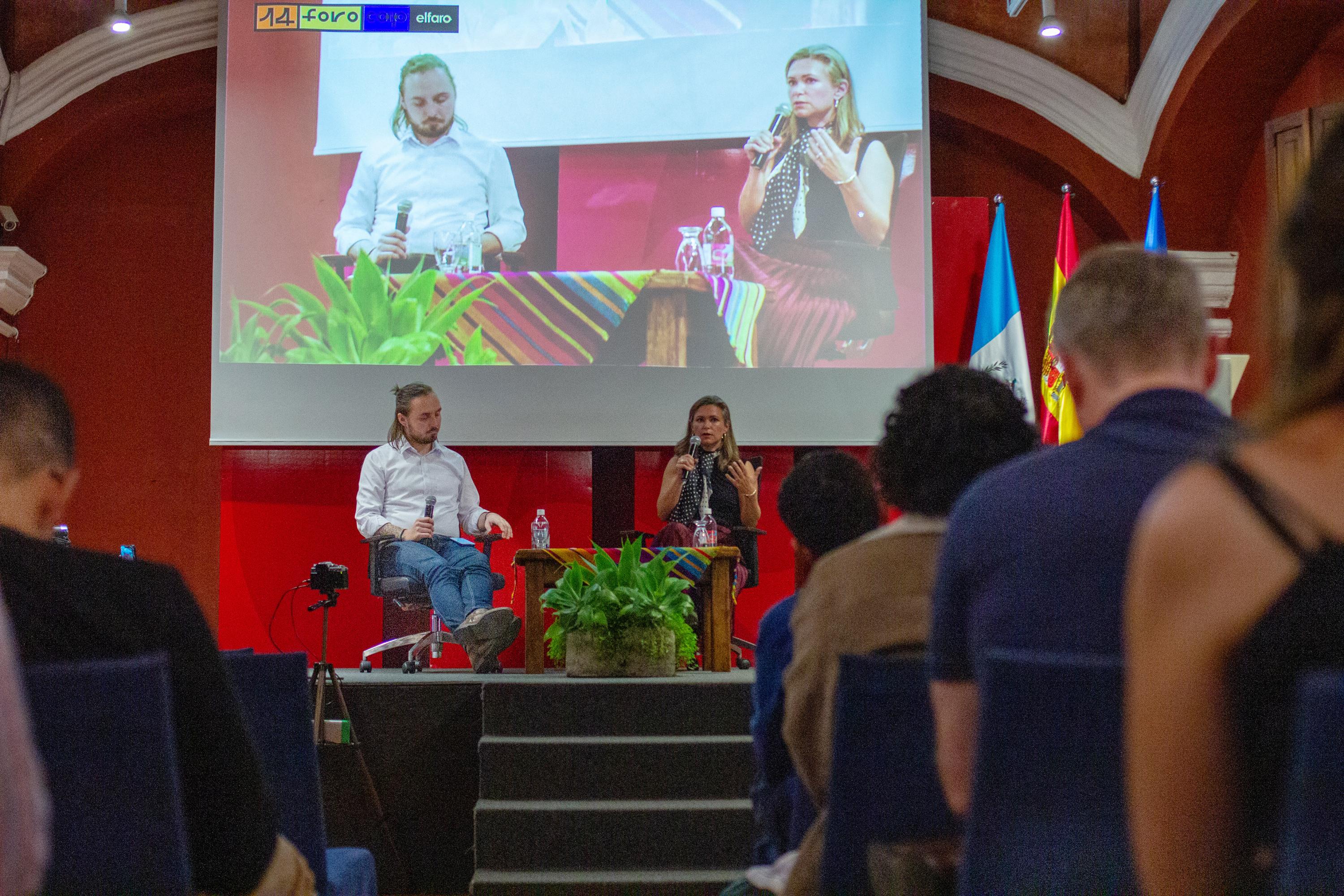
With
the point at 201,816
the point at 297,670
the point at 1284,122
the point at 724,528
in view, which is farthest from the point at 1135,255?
the point at 1284,122

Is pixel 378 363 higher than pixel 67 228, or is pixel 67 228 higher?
pixel 67 228

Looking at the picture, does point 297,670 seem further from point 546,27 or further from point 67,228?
point 67,228

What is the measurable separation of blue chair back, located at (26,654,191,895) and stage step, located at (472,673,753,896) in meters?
1.98

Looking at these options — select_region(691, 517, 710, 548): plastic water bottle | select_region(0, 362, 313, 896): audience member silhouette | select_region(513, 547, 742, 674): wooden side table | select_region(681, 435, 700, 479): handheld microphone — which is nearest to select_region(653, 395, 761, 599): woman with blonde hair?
select_region(681, 435, 700, 479): handheld microphone

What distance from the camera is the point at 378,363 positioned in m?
5.17

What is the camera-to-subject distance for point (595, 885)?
296 centimetres

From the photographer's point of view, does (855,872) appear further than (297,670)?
No

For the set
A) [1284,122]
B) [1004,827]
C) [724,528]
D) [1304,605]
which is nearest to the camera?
[1304,605]

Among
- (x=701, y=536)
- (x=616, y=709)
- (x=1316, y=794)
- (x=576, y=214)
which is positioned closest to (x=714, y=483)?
(x=701, y=536)

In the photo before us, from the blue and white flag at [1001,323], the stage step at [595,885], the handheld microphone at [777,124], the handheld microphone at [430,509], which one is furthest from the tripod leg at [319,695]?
the blue and white flag at [1001,323]

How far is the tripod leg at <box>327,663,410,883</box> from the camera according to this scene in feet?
10.6

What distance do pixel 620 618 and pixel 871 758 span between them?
2226 mm

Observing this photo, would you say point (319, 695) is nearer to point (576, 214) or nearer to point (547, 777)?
point (547, 777)

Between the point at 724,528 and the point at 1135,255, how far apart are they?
322 cm
